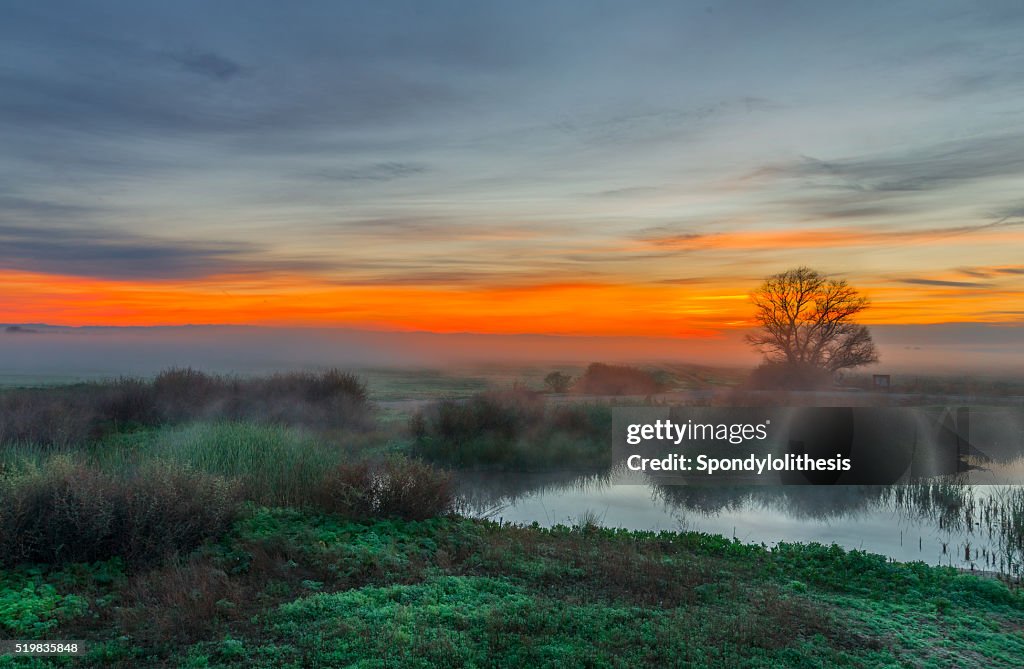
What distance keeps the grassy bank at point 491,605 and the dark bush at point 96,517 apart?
30 centimetres

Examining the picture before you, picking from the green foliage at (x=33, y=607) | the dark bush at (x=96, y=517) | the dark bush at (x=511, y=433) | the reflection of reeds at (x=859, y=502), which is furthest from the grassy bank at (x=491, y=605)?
the dark bush at (x=511, y=433)

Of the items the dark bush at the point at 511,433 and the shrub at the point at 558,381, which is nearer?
the dark bush at the point at 511,433

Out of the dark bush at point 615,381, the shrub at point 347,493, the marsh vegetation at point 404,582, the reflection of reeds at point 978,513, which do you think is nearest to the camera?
the marsh vegetation at point 404,582

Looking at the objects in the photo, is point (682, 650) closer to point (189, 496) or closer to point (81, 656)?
point (81, 656)

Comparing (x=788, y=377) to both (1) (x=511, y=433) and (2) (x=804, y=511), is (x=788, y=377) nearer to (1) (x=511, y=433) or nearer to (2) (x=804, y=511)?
(1) (x=511, y=433)

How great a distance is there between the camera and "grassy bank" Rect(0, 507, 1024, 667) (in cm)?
655

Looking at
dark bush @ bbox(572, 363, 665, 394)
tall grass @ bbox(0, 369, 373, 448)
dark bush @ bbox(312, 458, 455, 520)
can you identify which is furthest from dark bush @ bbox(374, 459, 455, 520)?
dark bush @ bbox(572, 363, 665, 394)

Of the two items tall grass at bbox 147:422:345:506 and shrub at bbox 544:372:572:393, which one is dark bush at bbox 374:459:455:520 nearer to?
tall grass at bbox 147:422:345:506

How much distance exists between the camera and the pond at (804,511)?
41.7 ft

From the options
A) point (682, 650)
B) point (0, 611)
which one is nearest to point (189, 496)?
point (0, 611)

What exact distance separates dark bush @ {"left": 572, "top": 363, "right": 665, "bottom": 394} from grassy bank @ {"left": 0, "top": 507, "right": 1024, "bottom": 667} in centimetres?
2476

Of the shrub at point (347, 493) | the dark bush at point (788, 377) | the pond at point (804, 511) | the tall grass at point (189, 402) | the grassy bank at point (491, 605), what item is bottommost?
the pond at point (804, 511)

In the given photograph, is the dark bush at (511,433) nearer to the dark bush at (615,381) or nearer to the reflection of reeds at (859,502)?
→ the reflection of reeds at (859,502)

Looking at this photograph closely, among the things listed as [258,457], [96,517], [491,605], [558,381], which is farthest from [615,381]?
[491,605]
